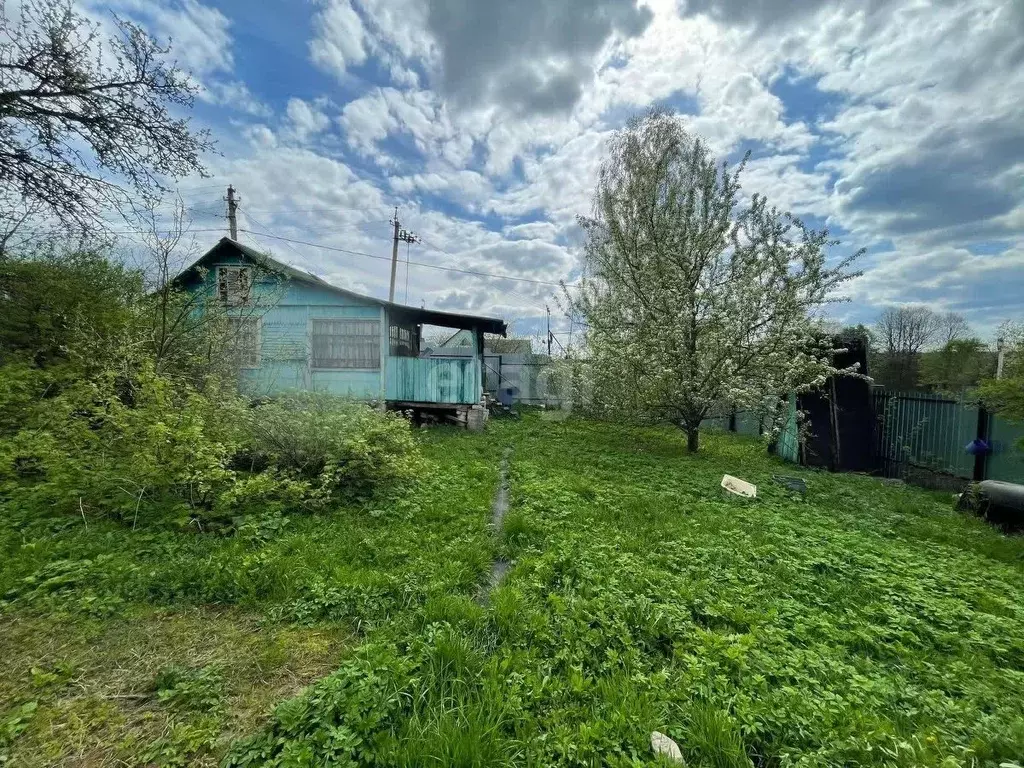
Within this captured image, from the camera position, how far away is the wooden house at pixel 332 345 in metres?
9.92

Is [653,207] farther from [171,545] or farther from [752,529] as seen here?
[171,545]

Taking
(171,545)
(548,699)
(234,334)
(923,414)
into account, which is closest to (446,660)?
(548,699)

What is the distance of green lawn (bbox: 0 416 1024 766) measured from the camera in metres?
1.73

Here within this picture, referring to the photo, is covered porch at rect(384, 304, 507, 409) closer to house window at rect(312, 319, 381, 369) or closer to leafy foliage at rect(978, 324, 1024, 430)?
house window at rect(312, 319, 381, 369)

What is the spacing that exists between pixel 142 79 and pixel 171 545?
17.3 ft

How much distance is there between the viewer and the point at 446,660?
7.13ft

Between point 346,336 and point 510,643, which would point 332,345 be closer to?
point 346,336

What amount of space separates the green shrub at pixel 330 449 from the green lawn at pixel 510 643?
0.68 metres

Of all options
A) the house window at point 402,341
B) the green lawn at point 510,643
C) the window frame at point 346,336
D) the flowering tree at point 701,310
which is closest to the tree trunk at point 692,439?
the flowering tree at point 701,310

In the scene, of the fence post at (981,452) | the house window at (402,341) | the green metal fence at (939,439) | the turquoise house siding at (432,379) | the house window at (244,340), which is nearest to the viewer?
the green metal fence at (939,439)

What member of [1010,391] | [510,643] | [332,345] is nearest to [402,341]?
[332,345]

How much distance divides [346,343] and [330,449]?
5.77 meters

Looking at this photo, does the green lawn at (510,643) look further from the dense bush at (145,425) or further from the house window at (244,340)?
the house window at (244,340)

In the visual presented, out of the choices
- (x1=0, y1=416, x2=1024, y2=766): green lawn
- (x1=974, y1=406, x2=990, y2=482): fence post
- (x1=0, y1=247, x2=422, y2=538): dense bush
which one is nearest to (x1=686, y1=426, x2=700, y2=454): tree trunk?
(x1=974, y1=406, x2=990, y2=482): fence post
